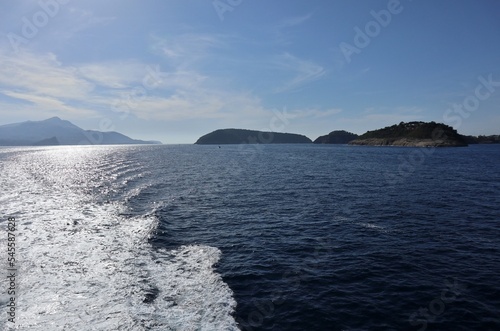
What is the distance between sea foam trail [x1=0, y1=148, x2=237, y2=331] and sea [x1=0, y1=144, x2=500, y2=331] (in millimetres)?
107

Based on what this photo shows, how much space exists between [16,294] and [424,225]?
132 ft

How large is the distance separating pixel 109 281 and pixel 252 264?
11.6 meters

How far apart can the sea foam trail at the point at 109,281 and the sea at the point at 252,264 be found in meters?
0.11

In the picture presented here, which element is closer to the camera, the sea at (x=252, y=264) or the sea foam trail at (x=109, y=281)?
the sea foam trail at (x=109, y=281)

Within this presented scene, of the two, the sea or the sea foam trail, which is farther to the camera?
the sea

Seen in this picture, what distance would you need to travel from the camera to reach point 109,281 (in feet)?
68.7

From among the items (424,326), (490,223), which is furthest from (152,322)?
(490,223)

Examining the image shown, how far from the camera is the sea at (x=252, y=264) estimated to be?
16969 millimetres

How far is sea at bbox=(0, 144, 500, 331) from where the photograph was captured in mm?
16969

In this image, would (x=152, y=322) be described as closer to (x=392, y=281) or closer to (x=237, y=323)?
(x=237, y=323)

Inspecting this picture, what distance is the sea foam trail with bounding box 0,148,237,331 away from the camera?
16375 millimetres

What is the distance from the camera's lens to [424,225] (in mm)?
33125

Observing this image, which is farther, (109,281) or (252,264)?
(252,264)

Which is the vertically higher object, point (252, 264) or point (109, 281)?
point (252, 264)
